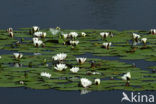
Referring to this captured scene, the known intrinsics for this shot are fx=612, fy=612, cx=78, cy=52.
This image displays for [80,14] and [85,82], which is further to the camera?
[80,14]

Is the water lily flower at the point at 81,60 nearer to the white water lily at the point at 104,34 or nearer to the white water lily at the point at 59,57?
the white water lily at the point at 59,57

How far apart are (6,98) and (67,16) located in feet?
30.6

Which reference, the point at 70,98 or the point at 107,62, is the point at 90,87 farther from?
the point at 107,62

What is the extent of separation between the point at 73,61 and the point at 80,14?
7.93m

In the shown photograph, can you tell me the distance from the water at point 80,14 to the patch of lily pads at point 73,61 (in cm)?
243

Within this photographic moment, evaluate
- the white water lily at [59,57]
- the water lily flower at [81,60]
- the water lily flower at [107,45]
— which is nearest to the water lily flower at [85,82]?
the water lily flower at [81,60]

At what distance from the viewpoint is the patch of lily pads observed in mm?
10711

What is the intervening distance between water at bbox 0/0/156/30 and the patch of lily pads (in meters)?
2.43

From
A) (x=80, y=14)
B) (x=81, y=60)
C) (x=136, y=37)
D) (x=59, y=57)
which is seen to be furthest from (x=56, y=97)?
(x=80, y=14)

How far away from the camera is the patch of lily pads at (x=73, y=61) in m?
10.7

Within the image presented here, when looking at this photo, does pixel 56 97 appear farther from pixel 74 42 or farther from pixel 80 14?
pixel 80 14

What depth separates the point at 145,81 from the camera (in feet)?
35.8

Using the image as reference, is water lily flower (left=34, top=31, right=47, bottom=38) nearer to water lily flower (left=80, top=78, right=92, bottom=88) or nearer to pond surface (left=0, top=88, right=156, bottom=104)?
pond surface (left=0, top=88, right=156, bottom=104)

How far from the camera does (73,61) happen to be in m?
12.2
